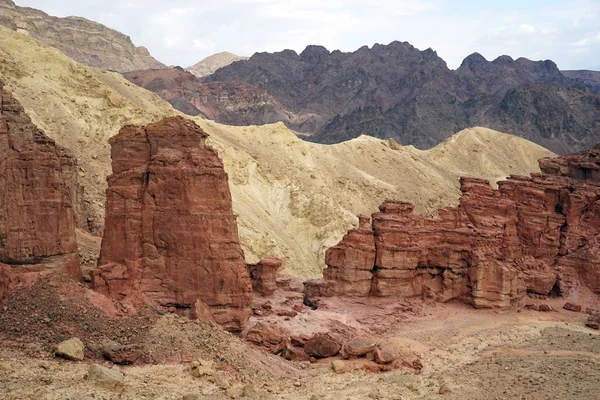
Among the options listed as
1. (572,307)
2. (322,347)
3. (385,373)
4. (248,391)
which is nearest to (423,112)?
(572,307)

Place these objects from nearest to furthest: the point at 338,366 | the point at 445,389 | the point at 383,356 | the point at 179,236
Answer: the point at 445,389, the point at 338,366, the point at 179,236, the point at 383,356

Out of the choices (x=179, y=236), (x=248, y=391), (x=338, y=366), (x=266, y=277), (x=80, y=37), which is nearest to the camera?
(x=248, y=391)

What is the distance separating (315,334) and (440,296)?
11.5m

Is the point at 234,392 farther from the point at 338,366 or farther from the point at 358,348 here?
the point at 358,348

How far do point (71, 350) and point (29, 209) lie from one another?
6757mm

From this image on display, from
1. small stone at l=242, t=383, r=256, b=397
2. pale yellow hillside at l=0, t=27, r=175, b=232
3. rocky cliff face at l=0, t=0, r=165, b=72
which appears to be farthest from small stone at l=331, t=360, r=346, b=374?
rocky cliff face at l=0, t=0, r=165, b=72

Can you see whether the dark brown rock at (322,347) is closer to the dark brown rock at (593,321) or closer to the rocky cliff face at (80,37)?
the dark brown rock at (593,321)

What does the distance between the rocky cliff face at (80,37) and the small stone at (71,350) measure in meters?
130

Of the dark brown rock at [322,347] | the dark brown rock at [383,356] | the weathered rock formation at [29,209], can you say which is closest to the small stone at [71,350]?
the weathered rock formation at [29,209]

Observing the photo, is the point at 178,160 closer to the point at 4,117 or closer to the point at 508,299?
the point at 4,117

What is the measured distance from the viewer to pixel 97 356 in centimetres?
2036

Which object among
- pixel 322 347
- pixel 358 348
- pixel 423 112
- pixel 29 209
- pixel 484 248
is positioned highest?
pixel 423 112

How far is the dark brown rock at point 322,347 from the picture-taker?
27.5 metres

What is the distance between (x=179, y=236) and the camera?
1033 inches
